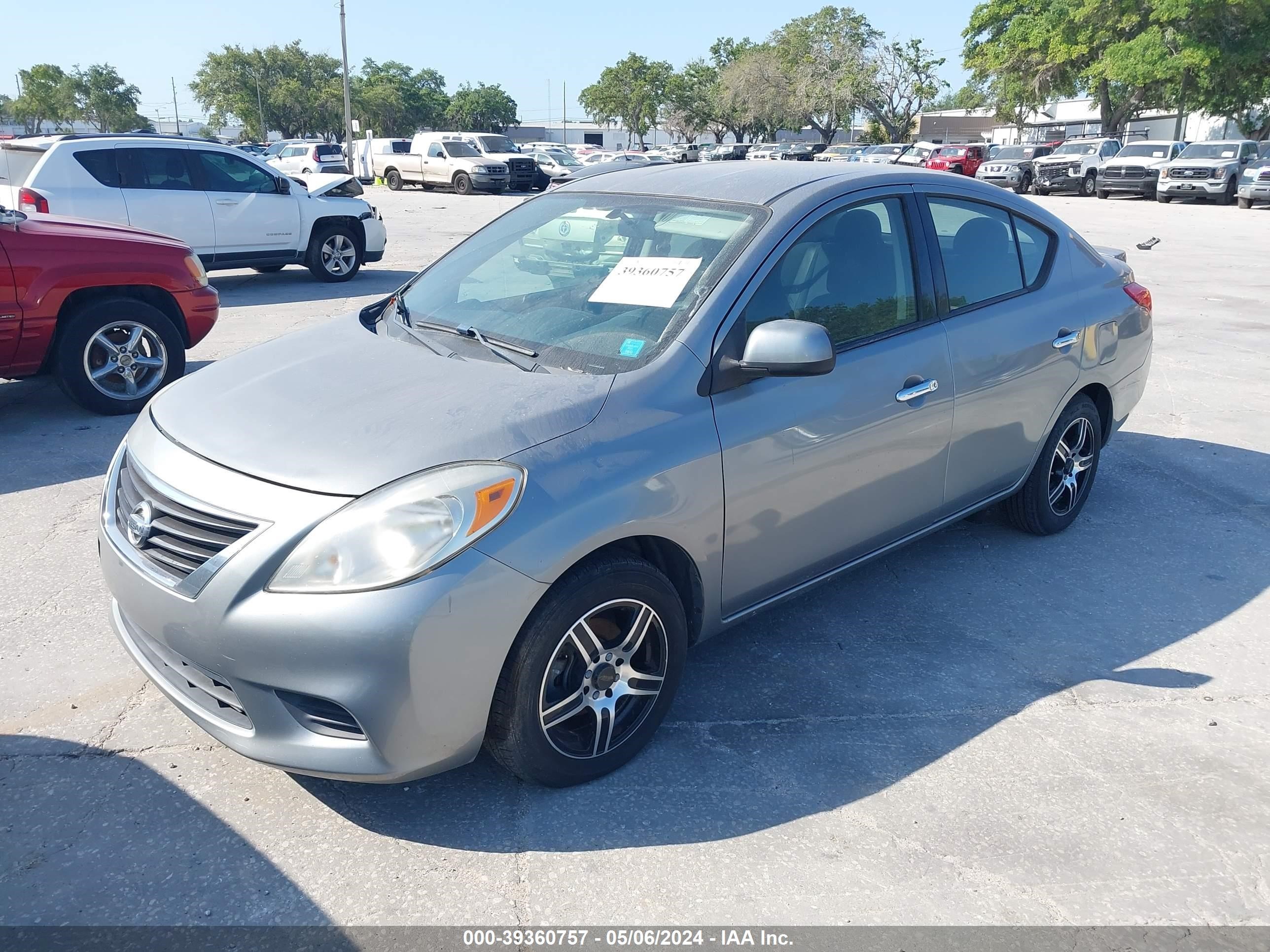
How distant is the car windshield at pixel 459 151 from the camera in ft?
109

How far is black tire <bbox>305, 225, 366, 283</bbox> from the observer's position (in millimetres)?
12594

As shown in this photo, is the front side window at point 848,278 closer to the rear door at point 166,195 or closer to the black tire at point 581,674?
the black tire at point 581,674

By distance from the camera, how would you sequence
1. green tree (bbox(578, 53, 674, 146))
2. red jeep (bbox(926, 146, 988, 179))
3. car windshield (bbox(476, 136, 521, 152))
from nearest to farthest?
car windshield (bbox(476, 136, 521, 152)) < red jeep (bbox(926, 146, 988, 179)) < green tree (bbox(578, 53, 674, 146))

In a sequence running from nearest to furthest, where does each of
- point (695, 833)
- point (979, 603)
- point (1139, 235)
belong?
point (695, 833) → point (979, 603) → point (1139, 235)

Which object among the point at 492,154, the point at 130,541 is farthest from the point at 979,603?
the point at 492,154

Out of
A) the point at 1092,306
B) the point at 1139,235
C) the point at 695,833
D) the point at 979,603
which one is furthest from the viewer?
the point at 1139,235

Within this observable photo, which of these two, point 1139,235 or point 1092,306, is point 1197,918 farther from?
point 1139,235

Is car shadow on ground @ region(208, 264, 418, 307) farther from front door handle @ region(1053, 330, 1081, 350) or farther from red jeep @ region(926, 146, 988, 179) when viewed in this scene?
red jeep @ region(926, 146, 988, 179)

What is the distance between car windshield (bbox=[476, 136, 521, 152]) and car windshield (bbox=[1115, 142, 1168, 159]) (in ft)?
66.0

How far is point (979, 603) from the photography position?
4336mm

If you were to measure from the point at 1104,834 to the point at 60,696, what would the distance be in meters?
3.38

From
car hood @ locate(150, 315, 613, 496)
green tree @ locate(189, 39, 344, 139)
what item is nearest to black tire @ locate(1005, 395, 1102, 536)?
car hood @ locate(150, 315, 613, 496)

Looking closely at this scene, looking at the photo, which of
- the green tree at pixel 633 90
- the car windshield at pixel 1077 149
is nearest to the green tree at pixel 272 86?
the green tree at pixel 633 90

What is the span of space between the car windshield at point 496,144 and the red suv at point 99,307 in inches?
1145
